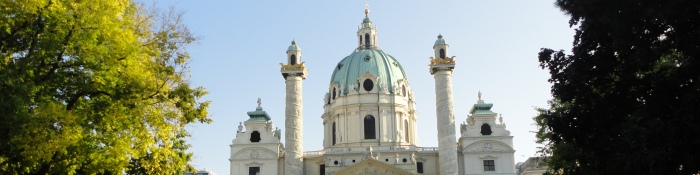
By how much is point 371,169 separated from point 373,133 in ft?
27.0

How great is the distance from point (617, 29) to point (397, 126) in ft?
170

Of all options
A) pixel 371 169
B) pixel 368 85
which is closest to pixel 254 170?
pixel 371 169

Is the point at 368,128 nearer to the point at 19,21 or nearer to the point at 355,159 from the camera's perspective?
the point at 355,159

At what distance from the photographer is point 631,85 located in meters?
15.7

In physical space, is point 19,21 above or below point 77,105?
above

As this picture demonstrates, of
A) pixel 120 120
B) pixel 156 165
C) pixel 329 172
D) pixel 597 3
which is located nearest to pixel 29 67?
pixel 120 120

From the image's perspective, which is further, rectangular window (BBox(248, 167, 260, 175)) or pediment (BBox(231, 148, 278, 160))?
pediment (BBox(231, 148, 278, 160))

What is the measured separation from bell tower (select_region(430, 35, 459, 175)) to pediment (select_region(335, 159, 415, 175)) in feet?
12.5

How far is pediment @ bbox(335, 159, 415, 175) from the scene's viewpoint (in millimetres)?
58062

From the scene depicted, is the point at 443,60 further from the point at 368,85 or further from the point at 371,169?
the point at 371,169

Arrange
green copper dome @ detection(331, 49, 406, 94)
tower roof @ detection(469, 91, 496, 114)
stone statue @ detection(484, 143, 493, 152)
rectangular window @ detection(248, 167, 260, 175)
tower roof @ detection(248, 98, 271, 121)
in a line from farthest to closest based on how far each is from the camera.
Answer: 1. green copper dome @ detection(331, 49, 406, 94)
2. tower roof @ detection(248, 98, 271, 121)
3. tower roof @ detection(469, 91, 496, 114)
4. rectangular window @ detection(248, 167, 260, 175)
5. stone statue @ detection(484, 143, 493, 152)

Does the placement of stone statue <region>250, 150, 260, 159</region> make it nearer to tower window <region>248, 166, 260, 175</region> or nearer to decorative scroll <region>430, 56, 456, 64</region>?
tower window <region>248, 166, 260, 175</region>

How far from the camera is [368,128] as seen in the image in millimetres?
66312

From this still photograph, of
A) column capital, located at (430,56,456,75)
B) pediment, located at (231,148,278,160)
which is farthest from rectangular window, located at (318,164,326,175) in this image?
column capital, located at (430,56,456,75)
